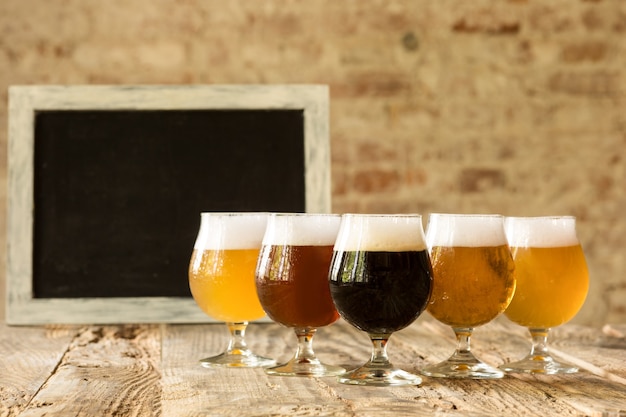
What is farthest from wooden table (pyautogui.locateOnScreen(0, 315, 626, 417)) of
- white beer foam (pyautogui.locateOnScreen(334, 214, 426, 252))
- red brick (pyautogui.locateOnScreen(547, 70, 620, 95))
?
red brick (pyautogui.locateOnScreen(547, 70, 620, 95))

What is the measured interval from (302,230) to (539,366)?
1.33ft

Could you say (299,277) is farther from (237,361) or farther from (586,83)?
(586,83)

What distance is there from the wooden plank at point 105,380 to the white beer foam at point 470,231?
45 centimetres

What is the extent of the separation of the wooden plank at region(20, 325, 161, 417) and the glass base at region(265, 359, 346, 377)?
17 centimetres

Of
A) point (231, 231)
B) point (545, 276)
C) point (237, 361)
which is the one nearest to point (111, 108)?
point (231, 231)

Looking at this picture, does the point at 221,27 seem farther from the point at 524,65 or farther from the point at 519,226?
the point at 519,226

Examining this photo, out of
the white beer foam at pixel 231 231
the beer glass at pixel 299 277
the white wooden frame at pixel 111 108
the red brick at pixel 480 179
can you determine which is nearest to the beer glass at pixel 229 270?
the white beer foam at pixel 231 231

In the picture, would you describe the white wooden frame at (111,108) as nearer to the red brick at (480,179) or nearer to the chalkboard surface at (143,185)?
the chalkboard surface at (143,185)

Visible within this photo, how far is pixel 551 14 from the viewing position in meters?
2.85

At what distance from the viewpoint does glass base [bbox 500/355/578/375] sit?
1286 millimetres

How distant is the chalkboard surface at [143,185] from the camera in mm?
2037

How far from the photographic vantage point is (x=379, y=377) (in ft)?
3.84

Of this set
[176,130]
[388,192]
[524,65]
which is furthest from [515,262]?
[524,65]

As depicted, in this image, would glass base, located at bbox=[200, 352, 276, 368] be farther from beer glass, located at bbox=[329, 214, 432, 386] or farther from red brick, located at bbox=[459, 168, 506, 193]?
red brick, located at bbox=[459, 168, 506, 193]
